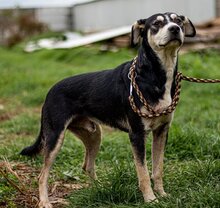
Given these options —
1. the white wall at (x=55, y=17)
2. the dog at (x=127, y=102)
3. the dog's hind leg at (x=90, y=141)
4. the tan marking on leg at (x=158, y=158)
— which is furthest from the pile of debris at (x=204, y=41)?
the white wall at (x=55, y=17)

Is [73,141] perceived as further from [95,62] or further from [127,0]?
[127,0]

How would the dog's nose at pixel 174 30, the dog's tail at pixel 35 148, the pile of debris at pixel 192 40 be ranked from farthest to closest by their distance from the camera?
the pile of debris at pixel 192 40 → the dog's tail at pixel 35 148 → the dog's nose at pixel 174 30

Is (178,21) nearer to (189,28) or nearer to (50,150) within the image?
(189,28)

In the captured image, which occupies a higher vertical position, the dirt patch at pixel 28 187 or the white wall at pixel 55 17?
the dirt patch at pixel 28 187

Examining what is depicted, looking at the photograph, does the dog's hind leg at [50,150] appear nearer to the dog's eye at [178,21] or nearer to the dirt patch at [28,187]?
the dirt patch at [28,187]

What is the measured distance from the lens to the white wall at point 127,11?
766 inches

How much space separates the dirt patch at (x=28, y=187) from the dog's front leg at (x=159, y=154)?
0.82m

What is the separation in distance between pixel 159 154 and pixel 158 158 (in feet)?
0.12

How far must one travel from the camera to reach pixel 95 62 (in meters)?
16.1

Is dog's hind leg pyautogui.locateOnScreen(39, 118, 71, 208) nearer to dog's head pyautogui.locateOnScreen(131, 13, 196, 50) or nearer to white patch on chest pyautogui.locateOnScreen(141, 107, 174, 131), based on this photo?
white patch on chest pyautogui.locateOnScreen(141, 107, 174, 131)

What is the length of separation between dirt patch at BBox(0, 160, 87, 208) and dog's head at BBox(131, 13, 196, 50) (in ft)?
5.10

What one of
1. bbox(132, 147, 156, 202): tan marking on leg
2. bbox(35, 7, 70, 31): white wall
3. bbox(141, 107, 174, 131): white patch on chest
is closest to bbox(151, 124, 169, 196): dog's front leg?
bbox(141, 107, 174, 131): white patch on chest

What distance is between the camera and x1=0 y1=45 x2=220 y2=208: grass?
180 inches

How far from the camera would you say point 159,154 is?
484cm
